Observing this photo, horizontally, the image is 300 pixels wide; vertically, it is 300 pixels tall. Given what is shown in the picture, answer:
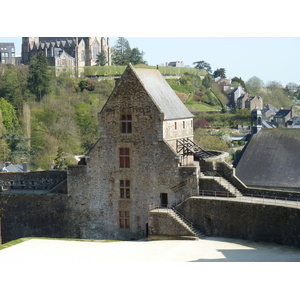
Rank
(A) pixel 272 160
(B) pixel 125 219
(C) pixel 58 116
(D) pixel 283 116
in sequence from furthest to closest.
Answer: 1. (D) pixel 283 116
2. (C) pixel 58 116
3. (A) pixel 272 160
4. (B) pixel 125 219

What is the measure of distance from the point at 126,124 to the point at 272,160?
11.1 meters

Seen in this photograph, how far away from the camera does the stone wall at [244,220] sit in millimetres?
28766

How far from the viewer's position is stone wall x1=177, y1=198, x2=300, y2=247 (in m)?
28.8

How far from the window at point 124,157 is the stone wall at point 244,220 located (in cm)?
376

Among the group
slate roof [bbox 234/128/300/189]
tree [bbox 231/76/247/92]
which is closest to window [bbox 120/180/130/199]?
slate roof [bbox 234/128/300/189]

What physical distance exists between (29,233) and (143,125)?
890cm

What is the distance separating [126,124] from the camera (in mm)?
34094

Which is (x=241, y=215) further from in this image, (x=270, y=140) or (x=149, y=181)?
(x=270, y=140)

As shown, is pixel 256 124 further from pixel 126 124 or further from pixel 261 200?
pixel 261 200

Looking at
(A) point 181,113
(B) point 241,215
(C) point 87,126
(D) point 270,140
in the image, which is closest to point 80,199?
(A) point 181,113

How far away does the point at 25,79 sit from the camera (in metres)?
84.2

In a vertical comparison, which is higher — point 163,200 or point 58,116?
point 58,116

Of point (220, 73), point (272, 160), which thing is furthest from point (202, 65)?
point (272, 160)

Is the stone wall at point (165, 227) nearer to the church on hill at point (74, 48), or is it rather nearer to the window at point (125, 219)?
the window at point (125, 219)
